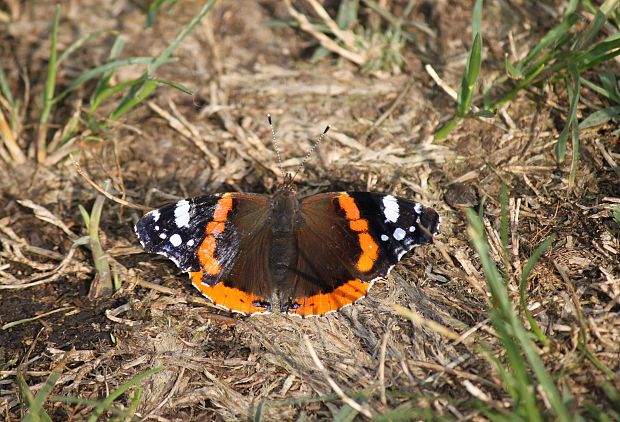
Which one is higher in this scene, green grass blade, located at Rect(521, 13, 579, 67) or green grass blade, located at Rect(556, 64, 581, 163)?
green grass blade, located at Rect(521, 13, 579, 67)

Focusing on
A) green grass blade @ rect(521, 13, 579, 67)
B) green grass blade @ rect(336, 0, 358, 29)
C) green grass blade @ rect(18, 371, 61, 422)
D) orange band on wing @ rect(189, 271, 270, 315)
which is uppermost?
green grass blade @ rect(521, 13, 579, 67)

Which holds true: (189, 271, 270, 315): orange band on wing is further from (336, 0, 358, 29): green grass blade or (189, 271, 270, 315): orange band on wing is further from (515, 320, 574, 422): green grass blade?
(336, 0, 358, 29): green grass blade

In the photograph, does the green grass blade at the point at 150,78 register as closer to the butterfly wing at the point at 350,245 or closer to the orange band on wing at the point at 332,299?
the butterfly wing at the point at 350,245

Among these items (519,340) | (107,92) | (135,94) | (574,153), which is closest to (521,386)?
(519,340)

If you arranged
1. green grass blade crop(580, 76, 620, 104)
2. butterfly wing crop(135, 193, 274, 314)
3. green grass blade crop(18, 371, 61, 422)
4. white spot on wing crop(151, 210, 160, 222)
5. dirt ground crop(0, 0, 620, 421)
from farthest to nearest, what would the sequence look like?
1. green grass blade crop(580, 76, 620, 104)
2. white spot on wing crop(151, 210, 160, 222)
3. butterfly wing crop(135, 193, 274, 314)
4. dirt ground crop(0, 0, 620, 421)
5. green grass blade crop(18, 371, 61, 422)

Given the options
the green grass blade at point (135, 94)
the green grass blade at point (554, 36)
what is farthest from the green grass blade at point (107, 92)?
the green grass blade at point (554, 36)

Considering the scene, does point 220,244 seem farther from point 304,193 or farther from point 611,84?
point 611,84

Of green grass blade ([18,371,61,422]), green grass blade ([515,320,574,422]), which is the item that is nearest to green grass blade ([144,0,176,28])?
green grass blade ([18,371,61,422])

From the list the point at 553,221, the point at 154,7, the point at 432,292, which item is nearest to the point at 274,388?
the point at 432,292

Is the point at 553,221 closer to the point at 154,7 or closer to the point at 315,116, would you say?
the point at 315,116
